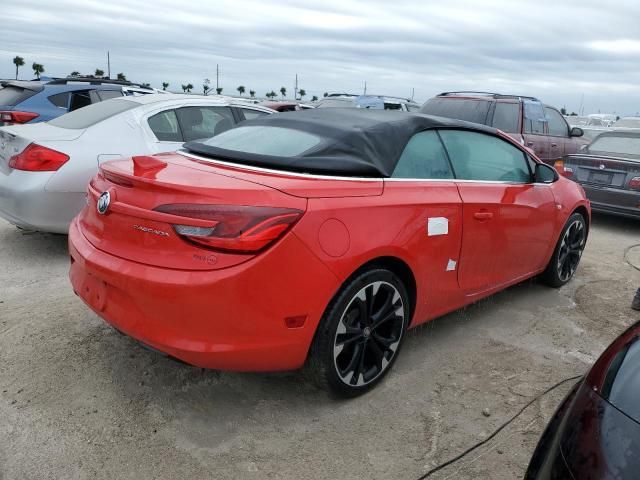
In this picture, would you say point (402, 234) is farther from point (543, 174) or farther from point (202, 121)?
point (202, 121)

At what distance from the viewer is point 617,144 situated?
8.25 metres

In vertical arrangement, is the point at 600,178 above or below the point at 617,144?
below

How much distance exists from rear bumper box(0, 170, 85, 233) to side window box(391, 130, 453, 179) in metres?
2.97

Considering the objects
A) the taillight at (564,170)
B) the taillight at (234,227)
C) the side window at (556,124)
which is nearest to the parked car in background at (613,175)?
the taillight at (564,170)

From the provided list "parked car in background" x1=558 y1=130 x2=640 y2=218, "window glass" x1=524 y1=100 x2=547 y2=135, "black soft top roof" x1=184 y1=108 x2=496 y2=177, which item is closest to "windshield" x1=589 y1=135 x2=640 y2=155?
"parked car in background" x1=558 y1=130 x2=640 y2=218

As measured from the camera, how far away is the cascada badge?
2667mm

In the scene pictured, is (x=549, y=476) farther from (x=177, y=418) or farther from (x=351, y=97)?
(x=351, y=97)

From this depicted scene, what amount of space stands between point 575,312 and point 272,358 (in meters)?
2.82

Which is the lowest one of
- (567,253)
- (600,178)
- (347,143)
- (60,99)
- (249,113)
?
(567,253)

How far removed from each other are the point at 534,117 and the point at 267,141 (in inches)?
282

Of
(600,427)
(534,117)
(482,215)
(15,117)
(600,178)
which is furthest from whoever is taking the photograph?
(534,117)

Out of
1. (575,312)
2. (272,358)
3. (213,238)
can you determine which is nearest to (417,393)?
(272,358)

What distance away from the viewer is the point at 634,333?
186 centimetres

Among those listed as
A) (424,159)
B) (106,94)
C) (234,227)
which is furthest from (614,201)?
(106,94)
